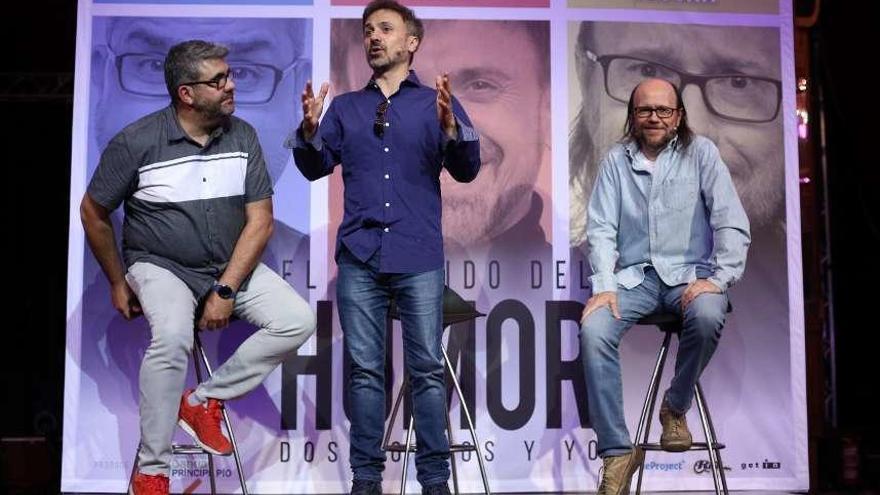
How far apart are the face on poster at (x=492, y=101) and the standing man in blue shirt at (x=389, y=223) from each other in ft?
2.99

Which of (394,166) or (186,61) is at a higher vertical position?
(186,61)

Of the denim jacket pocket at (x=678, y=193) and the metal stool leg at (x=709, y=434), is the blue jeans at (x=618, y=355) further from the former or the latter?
the denim jacket pocket at (x=678, y=193)

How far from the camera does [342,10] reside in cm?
452

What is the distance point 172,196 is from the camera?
12.0 feet

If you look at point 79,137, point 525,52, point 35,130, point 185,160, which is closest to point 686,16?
point 525,52

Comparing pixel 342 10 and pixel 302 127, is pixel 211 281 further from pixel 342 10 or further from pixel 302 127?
pixel 342 10

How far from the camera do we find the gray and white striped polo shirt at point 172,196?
11.9ft

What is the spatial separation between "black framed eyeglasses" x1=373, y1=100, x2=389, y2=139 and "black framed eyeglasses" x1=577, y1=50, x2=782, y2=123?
1487 millimetres

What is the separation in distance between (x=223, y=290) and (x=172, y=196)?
40cm

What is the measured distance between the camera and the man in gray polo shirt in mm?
3518

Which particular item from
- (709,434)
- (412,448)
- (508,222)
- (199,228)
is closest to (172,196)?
(199,228)

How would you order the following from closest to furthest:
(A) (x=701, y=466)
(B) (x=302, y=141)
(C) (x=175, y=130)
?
(B) (x=302, y=141), (C) (x=175, y=130), (A) (x=701, y=466)

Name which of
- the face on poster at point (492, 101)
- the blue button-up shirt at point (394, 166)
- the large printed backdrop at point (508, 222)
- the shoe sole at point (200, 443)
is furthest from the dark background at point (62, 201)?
the blue button-up shirt at point (394, 166)

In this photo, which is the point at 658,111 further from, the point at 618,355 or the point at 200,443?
the point at 200,443
